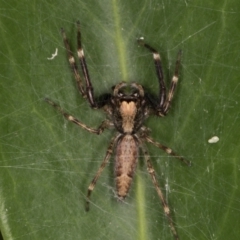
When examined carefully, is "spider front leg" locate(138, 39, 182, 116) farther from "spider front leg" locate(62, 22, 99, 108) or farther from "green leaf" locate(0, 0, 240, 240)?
"spider front leg" locate(62, 22, 99, 108)

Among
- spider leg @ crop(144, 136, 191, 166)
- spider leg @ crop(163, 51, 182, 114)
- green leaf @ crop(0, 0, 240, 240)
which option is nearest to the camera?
green leaf @ crop(0, 0, 240, 240)

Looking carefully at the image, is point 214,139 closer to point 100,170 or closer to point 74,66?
point 100,170

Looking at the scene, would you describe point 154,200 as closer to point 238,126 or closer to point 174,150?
point 174,150

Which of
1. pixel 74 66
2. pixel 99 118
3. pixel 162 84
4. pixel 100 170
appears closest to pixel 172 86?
pixel 162 84

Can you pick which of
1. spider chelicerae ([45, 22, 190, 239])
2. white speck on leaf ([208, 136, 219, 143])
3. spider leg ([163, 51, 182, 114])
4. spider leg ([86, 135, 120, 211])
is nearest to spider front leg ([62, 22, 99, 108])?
spider chelicerae ([45, 22, 190, 239])

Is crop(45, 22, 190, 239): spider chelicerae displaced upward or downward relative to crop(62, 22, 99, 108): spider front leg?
downward

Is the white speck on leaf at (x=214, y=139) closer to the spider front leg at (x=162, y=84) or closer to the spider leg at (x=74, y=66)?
the spider front leg at (x=162, y=84)

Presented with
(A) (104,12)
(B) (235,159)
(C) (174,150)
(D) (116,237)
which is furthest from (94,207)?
(A) (104,12)
